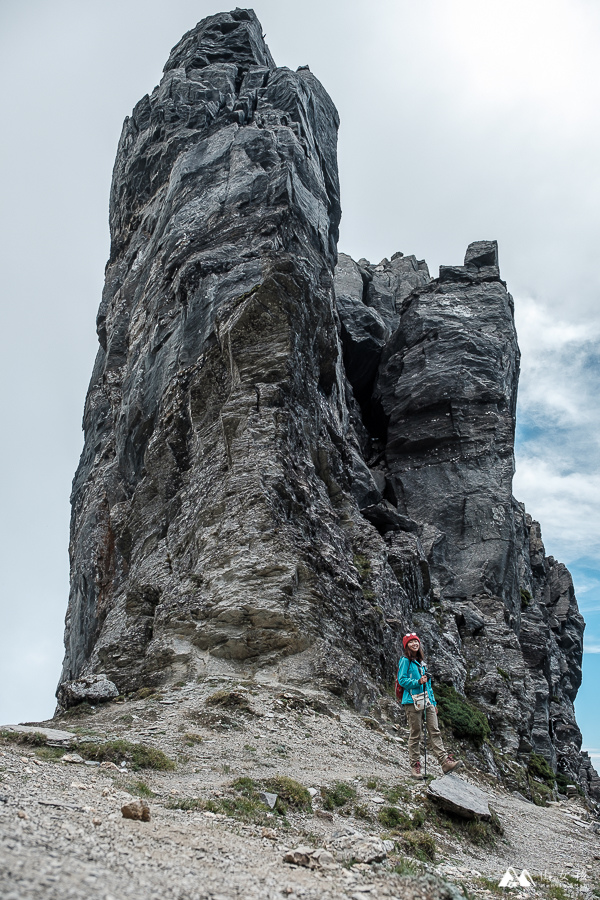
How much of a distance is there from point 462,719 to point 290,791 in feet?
53.3

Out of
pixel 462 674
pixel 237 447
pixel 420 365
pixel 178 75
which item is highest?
pixel 178 75

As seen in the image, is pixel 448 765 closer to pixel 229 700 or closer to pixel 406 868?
pixel 406 868

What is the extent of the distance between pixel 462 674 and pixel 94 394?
27.5 metres

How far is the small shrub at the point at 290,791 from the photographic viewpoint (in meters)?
9.09

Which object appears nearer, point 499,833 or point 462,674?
point 499,833

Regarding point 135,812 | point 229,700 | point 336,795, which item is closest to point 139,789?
point 135,812

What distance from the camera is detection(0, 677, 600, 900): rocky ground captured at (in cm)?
515

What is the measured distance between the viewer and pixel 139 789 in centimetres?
856

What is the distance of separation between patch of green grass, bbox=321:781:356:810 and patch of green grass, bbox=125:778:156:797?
8.58ft

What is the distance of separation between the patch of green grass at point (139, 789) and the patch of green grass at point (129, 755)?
151cm

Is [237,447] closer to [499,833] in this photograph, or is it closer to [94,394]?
[499,833]

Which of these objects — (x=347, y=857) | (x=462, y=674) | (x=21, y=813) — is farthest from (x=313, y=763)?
(x=462, y=674)

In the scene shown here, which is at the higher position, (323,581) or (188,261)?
(188,261)

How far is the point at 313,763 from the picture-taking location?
12547 millimetres
